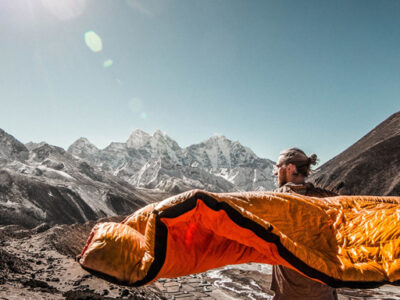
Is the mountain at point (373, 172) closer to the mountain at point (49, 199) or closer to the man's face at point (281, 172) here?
the man's face at point (281, 172)

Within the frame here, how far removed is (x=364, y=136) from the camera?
67.6 m

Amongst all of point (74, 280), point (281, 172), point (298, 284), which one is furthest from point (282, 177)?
point (74, 280)

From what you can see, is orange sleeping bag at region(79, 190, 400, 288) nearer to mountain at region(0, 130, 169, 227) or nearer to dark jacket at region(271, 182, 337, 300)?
dark jacket at region(271, 182, 337, 300)

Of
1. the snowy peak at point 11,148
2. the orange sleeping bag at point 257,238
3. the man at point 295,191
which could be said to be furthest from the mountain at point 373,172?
the snowy peak at point 11,148

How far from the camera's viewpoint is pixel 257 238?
8.03ft

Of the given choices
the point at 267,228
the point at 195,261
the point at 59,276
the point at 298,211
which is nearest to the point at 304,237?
the point at 298,211

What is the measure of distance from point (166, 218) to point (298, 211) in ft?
4.44

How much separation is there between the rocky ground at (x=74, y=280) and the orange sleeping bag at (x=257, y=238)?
10.4m

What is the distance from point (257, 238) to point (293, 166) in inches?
45.0

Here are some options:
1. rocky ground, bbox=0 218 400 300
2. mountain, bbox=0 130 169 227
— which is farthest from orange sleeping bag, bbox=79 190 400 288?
mountain, bbox=0 130 169 227

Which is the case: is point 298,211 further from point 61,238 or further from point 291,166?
point 61,238

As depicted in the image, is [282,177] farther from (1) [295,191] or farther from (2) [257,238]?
(2) [257,238]

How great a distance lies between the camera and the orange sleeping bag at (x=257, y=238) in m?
2.27

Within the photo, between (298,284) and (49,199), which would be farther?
(49,199)
